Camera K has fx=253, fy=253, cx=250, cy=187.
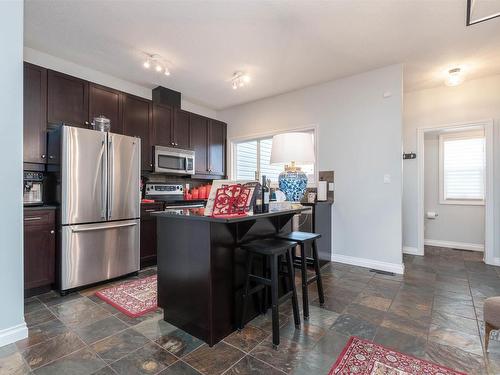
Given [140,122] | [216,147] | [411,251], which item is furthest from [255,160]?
[411,251]

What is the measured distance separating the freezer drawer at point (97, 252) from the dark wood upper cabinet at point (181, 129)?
1605 mm

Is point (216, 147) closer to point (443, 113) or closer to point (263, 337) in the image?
point (263, 337)

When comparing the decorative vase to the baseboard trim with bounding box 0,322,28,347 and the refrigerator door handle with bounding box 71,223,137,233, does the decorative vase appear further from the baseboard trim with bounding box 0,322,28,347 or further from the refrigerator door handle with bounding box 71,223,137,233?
the baseboard trim with bounding box 0,322,28,347

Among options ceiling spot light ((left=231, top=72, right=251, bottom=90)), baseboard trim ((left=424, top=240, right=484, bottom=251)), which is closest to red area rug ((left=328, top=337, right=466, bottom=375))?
ceiling spot light ((left=231, top=72, right=251, bottom=90))

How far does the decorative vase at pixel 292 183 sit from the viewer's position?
2.54m

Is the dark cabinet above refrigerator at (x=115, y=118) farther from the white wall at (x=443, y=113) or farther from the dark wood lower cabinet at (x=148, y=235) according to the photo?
the white wall at (x=443, y=113)

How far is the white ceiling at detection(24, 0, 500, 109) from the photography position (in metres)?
2.33

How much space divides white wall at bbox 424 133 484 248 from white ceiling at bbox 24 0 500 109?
1546 mm

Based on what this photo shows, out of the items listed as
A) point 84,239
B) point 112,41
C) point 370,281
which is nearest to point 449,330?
point 370,281

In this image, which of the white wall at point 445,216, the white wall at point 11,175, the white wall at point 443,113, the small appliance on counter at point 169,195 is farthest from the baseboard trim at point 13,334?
the white wall at point 445,216

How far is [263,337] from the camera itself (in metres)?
1.87

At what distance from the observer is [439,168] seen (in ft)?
15.6

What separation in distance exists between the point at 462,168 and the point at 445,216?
3.01 feet

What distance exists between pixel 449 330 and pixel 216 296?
184 cm
